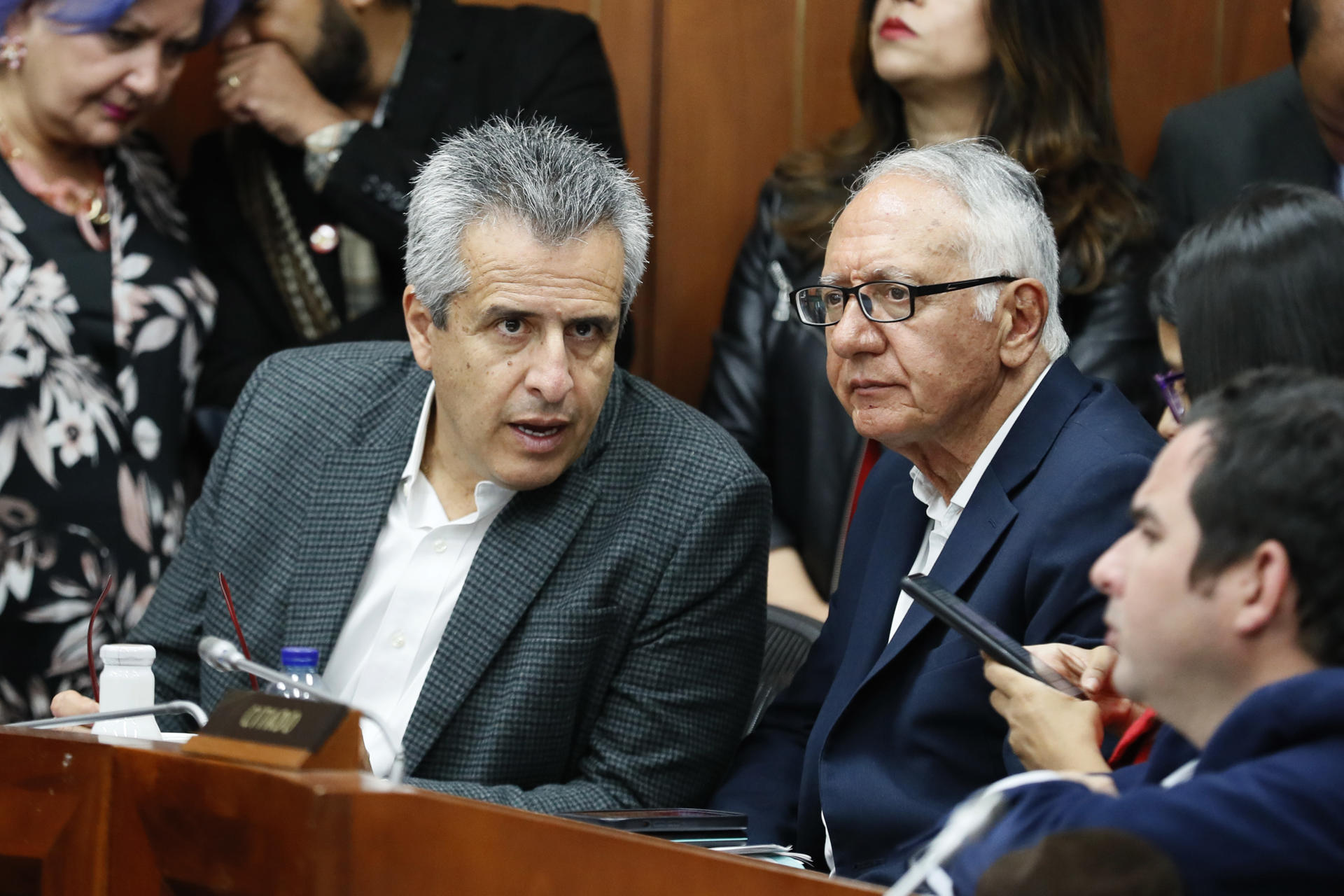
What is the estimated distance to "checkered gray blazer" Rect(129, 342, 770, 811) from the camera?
6.67ft

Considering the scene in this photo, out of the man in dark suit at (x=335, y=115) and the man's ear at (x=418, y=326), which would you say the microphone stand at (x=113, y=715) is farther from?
the man in dark suit at (x=335, y=115)

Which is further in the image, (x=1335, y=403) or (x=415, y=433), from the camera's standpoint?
(x=415, y=433)

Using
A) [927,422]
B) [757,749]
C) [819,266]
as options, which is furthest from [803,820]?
[819,266]

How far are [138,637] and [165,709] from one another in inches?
27.5

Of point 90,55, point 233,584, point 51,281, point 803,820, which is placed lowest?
point 803,820

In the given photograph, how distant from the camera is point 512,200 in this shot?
2.04 metres

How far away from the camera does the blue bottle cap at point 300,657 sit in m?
1.79

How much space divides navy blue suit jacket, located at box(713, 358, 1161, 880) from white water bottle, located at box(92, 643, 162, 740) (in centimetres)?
77

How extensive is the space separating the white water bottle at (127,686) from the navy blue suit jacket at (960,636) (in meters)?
0.77

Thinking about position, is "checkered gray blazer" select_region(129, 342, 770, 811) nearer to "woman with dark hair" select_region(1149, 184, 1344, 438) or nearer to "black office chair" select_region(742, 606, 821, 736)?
"black office chair" select_region(742, 606, 821, 736)

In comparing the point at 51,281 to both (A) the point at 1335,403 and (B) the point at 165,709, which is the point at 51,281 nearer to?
(B) the point at 165,709

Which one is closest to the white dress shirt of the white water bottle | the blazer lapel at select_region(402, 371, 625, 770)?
the blazer lapel at select_region(402, 371, 625, 770)

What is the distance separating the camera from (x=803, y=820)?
196 centimetres

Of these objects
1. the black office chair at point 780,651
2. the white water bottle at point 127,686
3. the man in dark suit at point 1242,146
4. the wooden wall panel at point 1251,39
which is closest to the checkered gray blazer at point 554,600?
the black office chair at point 780,651
